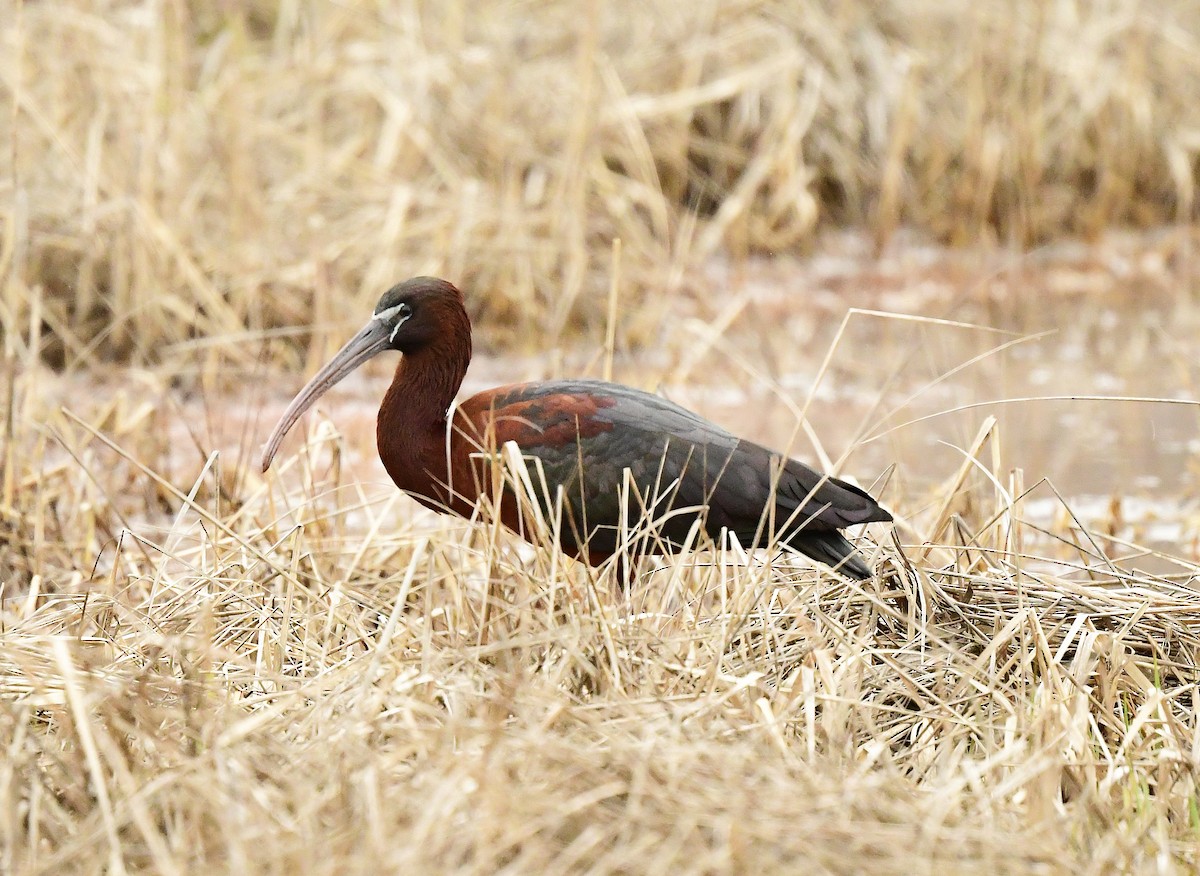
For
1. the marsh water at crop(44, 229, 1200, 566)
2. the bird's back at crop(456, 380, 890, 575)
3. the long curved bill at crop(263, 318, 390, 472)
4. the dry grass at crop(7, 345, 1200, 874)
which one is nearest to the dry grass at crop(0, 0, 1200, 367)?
the marsh water at crop(44, 229, 1200, 566)

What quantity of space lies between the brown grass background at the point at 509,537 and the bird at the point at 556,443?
0.56ft

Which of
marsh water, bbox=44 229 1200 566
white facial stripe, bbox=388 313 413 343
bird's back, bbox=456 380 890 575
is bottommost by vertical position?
marsh water, bbox=44 229 1200 566

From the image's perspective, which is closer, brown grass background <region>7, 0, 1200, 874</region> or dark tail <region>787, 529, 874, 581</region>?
brown grass background <region>7, 0, 1200, 874</region>

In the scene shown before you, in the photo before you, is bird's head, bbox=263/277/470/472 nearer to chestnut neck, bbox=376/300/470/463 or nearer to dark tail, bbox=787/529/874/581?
chestnut neck, bbox=376/300/470/463

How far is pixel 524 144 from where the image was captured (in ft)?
25.2

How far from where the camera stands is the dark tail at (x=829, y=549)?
373 centimetres

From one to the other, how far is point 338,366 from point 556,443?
0.54 meters

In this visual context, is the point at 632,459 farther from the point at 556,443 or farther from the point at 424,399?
the point at 424,399

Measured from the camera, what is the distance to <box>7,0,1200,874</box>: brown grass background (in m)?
2.45

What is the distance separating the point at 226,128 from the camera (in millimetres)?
7145

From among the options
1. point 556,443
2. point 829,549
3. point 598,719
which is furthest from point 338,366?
point 598,719

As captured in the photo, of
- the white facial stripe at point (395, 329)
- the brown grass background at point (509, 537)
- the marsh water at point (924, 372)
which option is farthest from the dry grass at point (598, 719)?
the marsh water at point (924, 372)

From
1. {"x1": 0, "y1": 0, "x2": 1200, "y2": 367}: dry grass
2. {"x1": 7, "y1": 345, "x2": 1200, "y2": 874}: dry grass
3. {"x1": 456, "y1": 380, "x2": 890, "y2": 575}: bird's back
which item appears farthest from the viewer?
{"x1": 0, "y1": 0, "x2": 1200, "y2": 367}: dry grass

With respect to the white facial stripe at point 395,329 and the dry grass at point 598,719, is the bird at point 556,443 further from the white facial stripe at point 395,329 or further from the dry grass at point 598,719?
the dry grass at point 598,719
